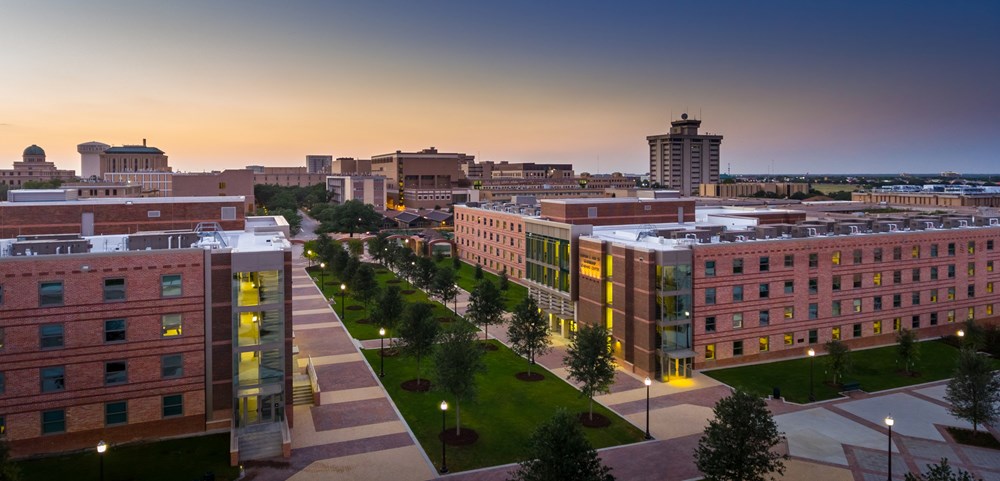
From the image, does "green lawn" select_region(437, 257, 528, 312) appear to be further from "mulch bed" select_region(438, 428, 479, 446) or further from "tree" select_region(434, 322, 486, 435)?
"mulch bed" select_region(438, 428, 479, 446)

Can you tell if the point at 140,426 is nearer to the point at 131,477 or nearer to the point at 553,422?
the point at 131,477

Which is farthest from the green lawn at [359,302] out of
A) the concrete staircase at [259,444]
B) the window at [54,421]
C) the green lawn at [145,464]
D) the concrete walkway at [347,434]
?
the window at [54,421]

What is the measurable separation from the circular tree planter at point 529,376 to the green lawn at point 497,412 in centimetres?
39

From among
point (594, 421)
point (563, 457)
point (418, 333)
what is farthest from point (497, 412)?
point (563, 457)

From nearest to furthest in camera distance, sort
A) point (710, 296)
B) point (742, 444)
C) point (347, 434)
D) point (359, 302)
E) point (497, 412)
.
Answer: point (742, 444), point (347, 434), point (497, 412), point (710, 296), point (359, 302)

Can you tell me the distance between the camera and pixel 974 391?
33.5 m

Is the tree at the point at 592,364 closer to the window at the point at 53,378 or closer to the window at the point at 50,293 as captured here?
the window at the point at 53,378

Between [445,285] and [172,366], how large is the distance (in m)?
33.8

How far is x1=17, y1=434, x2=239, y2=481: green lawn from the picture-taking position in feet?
95.1

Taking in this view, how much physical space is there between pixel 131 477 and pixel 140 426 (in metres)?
4.38

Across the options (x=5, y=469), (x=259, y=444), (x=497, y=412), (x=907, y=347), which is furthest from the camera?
(x=907, y=347)

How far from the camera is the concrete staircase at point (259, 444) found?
31453 mm

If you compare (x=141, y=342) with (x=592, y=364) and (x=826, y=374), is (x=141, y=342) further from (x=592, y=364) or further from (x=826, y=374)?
(x=826, y=374)

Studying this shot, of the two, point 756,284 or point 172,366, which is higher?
point 756,284
